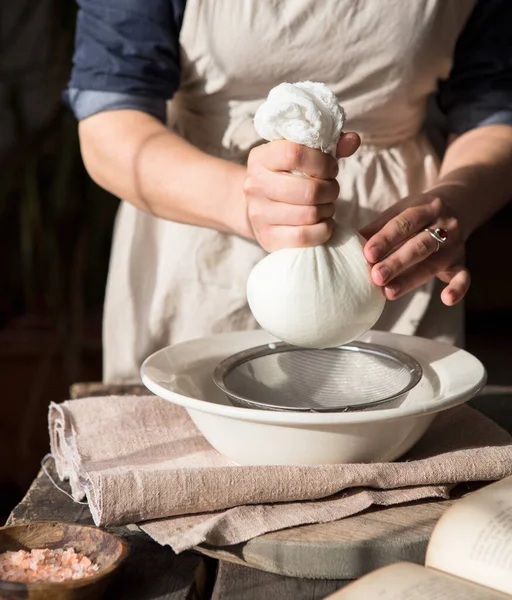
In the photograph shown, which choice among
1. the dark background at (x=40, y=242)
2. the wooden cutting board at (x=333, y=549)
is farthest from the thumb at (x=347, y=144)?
the dark background at (x=40, y=242)

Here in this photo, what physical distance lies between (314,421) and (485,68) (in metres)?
0.67

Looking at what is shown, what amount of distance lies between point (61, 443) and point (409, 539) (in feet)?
1.23

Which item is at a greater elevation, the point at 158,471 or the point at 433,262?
the point at 433,262

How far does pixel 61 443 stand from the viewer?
2.98 feet

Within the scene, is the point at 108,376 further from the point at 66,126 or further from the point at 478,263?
the point at 478,263

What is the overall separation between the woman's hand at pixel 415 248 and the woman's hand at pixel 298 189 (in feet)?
0.18

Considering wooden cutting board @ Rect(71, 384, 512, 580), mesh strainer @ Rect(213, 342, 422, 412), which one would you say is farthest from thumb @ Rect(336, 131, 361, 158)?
wooden cutting board @ Rect(71, 384, 512, 580)

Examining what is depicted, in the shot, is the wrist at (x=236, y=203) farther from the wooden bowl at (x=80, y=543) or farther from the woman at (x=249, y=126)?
the wooden bowl at (x=80, y=543)

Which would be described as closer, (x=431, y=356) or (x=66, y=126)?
(x=431, y=356)

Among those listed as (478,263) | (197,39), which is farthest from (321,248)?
(478,263)

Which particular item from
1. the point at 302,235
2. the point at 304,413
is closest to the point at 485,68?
the point at 302,235

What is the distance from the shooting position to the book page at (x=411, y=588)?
0.56 m

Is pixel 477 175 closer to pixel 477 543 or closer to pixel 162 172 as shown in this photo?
pixel 162 172

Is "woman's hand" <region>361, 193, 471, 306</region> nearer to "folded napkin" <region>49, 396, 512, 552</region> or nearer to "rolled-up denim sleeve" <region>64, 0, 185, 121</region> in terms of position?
"folded napkin" <region>49, 396, 512, 552</region>
